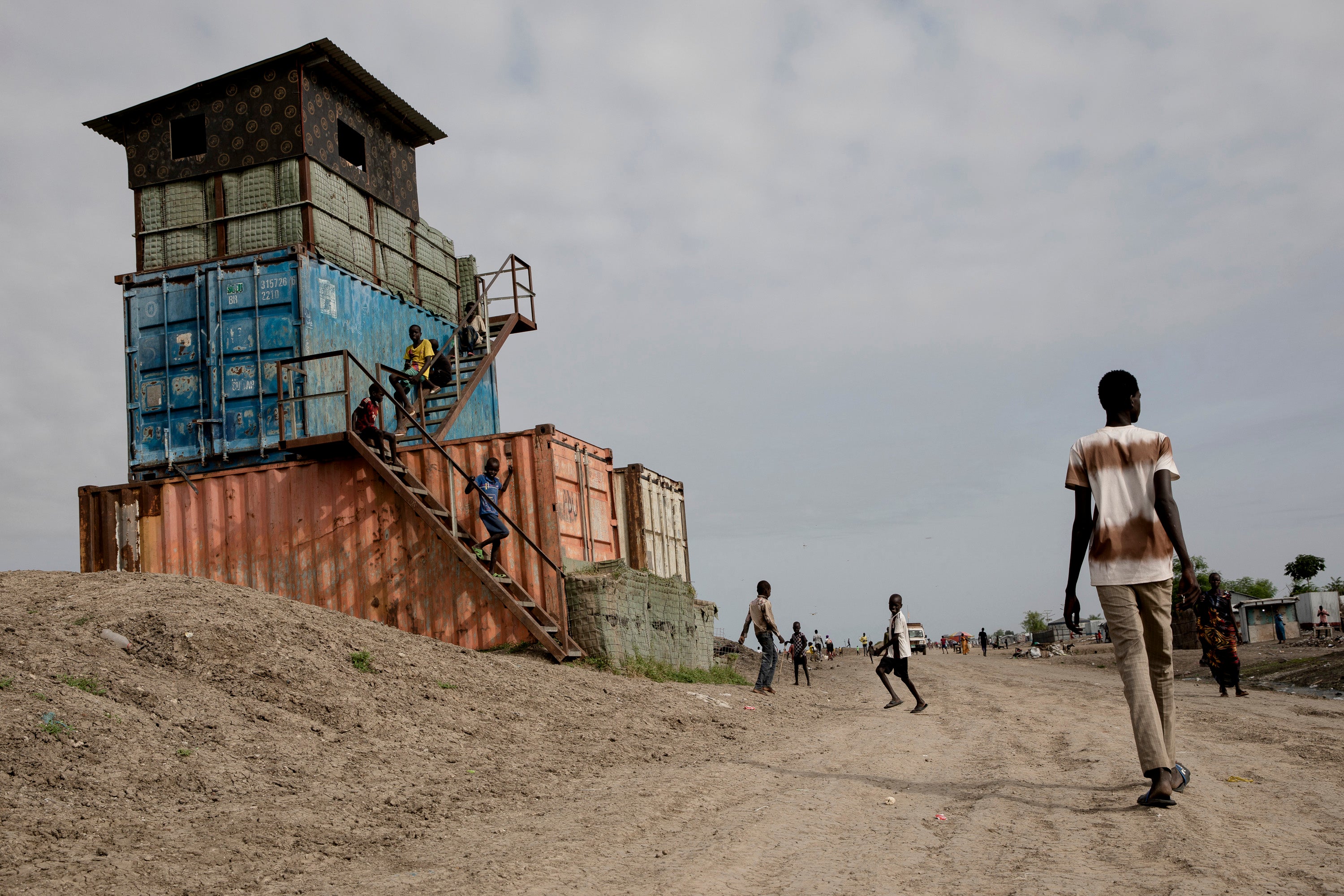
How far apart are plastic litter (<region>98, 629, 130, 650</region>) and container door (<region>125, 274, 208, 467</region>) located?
8.72 meters

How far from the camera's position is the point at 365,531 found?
13477 millimetres

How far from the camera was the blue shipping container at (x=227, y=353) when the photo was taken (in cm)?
1645

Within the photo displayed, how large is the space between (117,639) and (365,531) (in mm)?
5062

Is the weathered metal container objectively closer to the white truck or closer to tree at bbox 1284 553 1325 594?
the white truck

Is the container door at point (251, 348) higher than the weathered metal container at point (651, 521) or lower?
higher

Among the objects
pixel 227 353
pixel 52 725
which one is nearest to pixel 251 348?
pixel 227 353

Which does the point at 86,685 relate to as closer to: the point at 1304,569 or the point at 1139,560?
the point at 1139,560

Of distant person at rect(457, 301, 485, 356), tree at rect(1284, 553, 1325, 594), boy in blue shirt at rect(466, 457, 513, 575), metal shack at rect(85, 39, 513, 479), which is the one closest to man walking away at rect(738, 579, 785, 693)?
boy in blue shirt at rect(466, 457, 513, 575)

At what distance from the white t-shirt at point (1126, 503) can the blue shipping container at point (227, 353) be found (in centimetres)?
1386

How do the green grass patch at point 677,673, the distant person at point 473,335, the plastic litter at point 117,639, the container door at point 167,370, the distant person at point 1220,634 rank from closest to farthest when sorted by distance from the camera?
the plastic litter at point 117,639 → the green grass patch at point 677,673 → the distant person at point 1220,634 → the container door at point 167,370 → the distant person at point 473,335

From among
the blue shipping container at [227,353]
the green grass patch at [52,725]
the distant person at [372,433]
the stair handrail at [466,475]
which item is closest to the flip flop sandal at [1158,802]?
the green grass patch at [52,725]

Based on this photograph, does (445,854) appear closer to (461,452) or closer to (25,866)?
(25,866)

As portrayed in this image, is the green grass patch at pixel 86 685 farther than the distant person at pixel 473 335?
No

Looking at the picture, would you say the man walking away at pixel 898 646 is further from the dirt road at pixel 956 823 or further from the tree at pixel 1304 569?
the tree at pixel 1304 569
